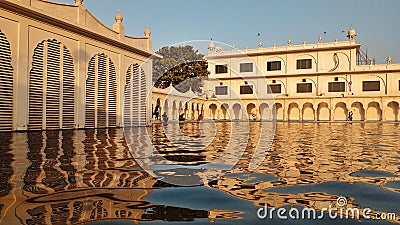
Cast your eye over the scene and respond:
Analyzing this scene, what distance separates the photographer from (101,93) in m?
17.1

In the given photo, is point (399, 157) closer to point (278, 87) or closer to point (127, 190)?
point (127, 190)

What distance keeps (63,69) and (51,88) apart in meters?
1.14

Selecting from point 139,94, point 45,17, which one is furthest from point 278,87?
point 45,17

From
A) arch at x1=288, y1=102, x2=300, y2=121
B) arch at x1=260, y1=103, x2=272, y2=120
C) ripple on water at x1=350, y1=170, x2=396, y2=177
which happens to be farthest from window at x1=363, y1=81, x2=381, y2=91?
ripple on water at x1=350, y1=170, x2=396, y2=177

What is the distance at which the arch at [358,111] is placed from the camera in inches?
1706

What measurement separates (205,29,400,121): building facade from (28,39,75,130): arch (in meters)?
34.0

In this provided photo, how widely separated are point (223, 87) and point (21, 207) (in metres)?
48.4

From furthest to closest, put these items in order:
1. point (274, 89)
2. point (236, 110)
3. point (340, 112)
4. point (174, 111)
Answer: point (236, 110), point (274, 89), point (340, 112), point (174, 111)

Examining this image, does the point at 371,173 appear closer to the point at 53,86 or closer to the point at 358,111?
the point at 53,86

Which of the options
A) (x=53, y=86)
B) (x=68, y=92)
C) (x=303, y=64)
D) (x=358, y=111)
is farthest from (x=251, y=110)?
(x=53, y=86)

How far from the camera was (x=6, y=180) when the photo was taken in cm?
332

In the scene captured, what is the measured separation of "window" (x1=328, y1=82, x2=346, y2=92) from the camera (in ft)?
142

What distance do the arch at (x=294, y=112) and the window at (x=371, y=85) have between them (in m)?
8.55

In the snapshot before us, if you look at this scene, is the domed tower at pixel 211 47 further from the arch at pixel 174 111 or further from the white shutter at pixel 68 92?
the white shutter at pixel 68 92
